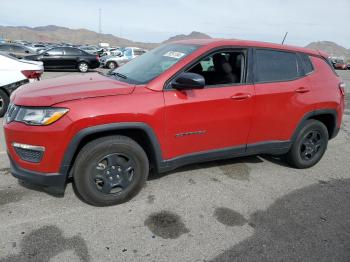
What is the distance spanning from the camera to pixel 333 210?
349 cm

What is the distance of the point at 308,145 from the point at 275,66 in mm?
1354

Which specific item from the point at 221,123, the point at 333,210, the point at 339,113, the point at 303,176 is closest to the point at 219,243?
the point at 221,123

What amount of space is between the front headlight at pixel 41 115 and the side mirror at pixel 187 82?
3.69 feet

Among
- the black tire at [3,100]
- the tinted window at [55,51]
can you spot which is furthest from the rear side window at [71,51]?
the black tire at [3,100]

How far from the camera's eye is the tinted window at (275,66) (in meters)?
3.82

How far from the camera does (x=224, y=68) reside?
3818 mm

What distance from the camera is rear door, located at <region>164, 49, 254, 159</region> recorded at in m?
3.25

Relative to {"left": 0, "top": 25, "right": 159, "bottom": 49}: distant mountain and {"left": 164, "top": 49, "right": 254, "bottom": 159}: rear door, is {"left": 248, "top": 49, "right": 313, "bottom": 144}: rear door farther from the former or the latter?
{"left": 0, "top": 25, "right": 159, "bottom": 49}: distant mountain

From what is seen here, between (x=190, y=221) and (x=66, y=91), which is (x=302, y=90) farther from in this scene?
(x=66, y=91)

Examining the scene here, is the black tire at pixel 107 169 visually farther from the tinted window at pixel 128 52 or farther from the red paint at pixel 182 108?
the tinted window at pixel 128 52

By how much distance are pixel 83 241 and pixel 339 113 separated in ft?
12.9

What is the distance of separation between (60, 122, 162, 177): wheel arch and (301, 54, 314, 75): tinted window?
2.41m

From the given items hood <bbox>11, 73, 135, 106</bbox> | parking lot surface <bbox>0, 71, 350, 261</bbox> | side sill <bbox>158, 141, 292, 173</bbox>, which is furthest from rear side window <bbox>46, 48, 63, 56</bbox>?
side sill <bbox>158, 141, 292, 173</bbox>

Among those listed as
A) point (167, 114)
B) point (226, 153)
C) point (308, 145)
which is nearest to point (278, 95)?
point (226, 153)
